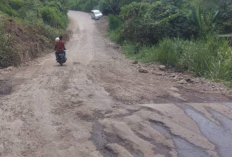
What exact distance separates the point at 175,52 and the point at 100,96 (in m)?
7.22

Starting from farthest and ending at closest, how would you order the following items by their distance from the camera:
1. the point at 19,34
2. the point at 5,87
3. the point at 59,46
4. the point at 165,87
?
the point at 19,34, the point at 59,46, the point at 165,87, the point at 5,87

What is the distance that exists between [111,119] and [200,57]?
751 cm

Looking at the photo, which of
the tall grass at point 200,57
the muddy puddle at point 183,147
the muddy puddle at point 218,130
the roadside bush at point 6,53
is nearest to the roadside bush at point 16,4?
the roadside bush at point 6,53

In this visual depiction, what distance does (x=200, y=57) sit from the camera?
13.6 m

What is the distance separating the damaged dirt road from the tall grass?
1781 mm

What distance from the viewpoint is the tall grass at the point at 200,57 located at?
12.5 meters

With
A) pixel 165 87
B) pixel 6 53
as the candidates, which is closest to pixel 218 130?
pixel 165 87

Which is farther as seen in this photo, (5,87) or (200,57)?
(200,57)

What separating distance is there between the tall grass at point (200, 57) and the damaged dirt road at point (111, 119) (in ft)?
5.84

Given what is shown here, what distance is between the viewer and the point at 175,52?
15227 millimetres

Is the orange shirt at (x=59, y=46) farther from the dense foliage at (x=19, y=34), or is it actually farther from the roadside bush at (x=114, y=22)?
the roadside bush at (x=114, y=22)

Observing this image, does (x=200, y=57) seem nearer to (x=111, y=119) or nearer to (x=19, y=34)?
(x=111, y=119)

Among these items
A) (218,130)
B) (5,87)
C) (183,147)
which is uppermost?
(183,147)

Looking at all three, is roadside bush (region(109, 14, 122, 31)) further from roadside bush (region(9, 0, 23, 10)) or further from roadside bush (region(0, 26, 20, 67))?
roadside bush (region(0, 26, 20, 67))
